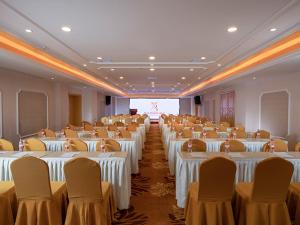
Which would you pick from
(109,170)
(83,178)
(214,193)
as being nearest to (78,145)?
(109,170)

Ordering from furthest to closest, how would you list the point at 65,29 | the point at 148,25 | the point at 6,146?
the point at 6,146 → the point at 65,29 → the point at 148,25

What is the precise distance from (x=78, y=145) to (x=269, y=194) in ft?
10.7

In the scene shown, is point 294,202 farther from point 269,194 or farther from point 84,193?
point 84,193

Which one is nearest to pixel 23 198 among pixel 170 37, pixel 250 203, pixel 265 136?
pixel 250 203

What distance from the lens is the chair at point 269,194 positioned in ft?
8.79

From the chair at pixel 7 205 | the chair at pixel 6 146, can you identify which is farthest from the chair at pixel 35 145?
the chair at pixel 7 205

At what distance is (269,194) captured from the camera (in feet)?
9.05

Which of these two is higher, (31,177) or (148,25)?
(148,25)

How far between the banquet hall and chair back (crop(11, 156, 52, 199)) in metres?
0.01

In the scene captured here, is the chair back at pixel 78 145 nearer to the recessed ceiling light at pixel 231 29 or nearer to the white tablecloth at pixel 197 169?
the white tablecloth at pixel 197 169

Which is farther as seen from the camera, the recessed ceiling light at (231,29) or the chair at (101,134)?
the chair at (101,134)

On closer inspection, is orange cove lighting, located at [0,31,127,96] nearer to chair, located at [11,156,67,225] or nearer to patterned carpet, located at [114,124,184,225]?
chair, located at [11,156,67,225]

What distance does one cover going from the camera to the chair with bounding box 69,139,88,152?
4.62 m

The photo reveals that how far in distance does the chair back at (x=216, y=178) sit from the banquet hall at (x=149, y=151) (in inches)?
0.5
